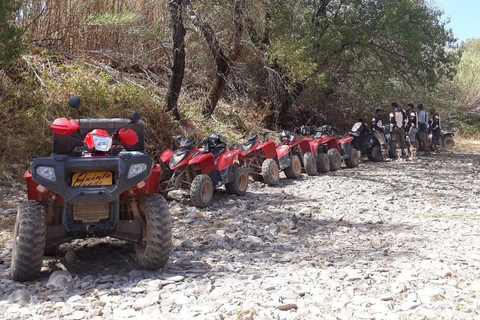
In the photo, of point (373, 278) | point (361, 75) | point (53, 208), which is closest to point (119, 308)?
point (53, 208)

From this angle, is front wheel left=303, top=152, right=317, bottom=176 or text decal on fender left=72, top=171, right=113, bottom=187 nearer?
text decal on fender left=72, top=171, right=113, bottom=187

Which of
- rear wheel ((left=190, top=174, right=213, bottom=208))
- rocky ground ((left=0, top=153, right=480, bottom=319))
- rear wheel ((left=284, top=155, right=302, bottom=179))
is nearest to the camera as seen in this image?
rocky ground ((left=0, top=153, right=480, bottom=319))

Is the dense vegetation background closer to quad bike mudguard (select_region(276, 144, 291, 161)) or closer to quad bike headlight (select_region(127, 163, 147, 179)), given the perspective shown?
quad bike mudguard (select_region(276, 144, 291, 161))

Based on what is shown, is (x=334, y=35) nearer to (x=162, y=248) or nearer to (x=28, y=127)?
(x=28, y=127)

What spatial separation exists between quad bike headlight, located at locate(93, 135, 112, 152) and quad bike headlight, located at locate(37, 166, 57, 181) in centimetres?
41

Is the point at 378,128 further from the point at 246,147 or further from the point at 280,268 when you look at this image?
the point at 280,268

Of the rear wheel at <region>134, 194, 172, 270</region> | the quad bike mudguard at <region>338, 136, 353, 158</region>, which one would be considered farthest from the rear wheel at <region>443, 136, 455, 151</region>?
the rear wheel at <region>134, 194, 172, 270</region>

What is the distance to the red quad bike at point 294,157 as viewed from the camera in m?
Result: 10.8

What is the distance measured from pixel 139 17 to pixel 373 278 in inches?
422

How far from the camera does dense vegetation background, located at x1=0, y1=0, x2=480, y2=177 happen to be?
32.3ft

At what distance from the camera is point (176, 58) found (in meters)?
11.5

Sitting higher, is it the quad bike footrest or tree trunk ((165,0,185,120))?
tree trunk ((165,0,185,120))

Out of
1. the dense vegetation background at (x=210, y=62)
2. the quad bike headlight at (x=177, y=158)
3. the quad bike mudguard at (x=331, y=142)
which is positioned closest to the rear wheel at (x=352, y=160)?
the quad bike mudguard at (x=331, y=142)

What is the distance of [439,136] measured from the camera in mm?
19250
